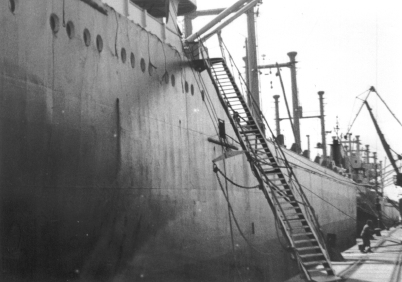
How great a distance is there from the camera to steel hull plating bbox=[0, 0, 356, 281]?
18.5 feet

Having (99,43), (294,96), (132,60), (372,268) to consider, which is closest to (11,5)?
(99,43)

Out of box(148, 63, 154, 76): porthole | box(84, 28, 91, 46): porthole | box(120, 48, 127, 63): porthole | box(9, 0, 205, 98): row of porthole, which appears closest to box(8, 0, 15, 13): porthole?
box(9, 0, 205, 98): row of porthole

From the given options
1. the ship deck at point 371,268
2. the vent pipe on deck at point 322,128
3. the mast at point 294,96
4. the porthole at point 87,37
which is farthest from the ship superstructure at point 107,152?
the vent pipe on deck at point 322,128

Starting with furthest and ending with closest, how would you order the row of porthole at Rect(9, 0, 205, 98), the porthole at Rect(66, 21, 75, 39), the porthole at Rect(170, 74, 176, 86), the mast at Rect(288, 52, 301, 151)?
the mast at Rect(288, 52, 301, 151) < the porthole at Rect(170, 74, 176, 86) < the porthole at Rect(66, 21, 75, 39) < the row of porthole at Rect(9, 0, 205, 98)

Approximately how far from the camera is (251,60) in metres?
22.2

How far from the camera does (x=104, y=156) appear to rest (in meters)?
7.24

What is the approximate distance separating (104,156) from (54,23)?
184 centimetres

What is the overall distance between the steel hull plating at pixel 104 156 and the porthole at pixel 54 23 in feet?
0.05

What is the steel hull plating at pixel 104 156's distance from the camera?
5.62 m

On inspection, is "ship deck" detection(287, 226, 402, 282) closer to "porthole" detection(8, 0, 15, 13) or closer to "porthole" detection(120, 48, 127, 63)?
"porthole" detection(120, 48, 127, 63)

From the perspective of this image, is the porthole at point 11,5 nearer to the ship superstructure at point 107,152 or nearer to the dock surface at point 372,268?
the ship superstructure at point 107,152

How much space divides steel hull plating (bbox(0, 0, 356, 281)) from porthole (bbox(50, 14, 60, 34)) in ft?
0.05

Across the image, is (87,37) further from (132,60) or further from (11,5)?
(11,5)

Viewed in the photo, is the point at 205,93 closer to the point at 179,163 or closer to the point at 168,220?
the point at 179,163
